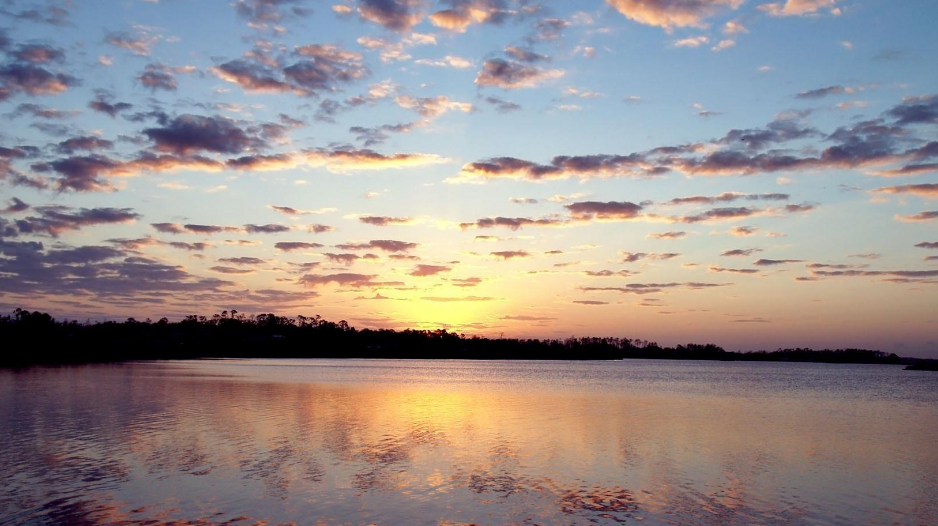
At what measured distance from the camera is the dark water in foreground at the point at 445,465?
58.2 feet

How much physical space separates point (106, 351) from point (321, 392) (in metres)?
135

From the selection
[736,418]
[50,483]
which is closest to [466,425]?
[736,418]

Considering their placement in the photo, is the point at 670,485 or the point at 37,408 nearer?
the point at 670,485

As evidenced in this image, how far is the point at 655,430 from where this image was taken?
117 feet

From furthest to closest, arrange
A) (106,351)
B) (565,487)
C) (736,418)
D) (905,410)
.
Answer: (106,351) < (905,410) < (736,418) < (565,487)

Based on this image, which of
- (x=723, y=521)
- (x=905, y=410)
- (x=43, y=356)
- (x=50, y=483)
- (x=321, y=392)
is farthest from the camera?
(x=43, y=356)

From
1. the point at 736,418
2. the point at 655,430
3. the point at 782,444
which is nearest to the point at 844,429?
the point at 736,418

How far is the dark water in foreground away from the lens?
1775cm

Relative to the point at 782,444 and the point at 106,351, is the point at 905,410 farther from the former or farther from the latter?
the point at 106,351

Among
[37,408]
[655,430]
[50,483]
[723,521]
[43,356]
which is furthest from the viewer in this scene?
[43,356]

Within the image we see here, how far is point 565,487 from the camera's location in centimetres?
2094

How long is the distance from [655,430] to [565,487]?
1629 centimetres

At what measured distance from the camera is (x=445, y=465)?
24250 mm

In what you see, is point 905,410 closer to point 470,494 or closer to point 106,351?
point 470,494
